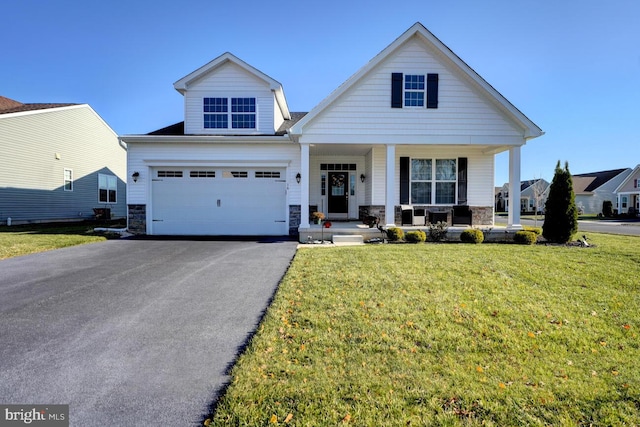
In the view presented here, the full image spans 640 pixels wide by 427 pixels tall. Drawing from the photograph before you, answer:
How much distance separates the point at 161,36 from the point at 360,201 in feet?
33.0

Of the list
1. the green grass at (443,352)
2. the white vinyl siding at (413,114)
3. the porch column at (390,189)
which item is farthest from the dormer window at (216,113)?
the green grass at (443,352)

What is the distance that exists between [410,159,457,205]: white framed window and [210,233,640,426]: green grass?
7.19 m

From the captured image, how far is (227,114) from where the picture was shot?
41.1 ft

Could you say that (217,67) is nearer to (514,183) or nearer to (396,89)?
(396,89)

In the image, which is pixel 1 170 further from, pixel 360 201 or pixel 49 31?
pixel 360 201

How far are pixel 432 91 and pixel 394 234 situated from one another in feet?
18.0

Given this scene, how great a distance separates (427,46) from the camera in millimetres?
11023

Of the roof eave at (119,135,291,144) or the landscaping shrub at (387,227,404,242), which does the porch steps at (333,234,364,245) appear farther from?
the roof eave at (119,135,291,144)

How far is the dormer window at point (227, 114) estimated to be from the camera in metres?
12.5

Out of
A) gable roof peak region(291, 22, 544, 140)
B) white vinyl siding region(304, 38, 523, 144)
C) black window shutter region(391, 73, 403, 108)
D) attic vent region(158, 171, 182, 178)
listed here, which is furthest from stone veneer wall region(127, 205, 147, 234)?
black window shutter region(391, 73, 403, 108)

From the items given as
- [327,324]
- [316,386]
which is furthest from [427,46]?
[316,386]

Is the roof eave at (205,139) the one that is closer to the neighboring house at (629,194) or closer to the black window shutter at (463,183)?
the black window shutter at (463,183)

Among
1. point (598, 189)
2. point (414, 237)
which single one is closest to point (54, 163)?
point (414, 237)

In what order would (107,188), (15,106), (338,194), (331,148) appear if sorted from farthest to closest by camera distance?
(107,188)
(15,106)
(338,194)
(331,148)
